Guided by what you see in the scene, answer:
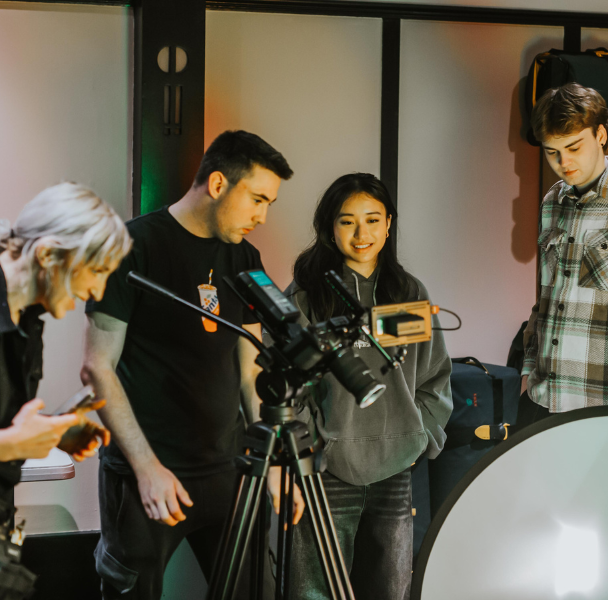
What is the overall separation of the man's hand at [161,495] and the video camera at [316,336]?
0.35 metres

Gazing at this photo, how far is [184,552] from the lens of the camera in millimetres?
2545

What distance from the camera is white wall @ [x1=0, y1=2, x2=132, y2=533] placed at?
2.45 metres

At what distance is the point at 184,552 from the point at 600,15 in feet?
9.38

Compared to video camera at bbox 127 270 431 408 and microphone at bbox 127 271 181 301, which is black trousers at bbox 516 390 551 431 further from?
microphone at bbox 127 271 181 301

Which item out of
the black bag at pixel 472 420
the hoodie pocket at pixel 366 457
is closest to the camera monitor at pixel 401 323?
the hoodie pocket at pixel 366 457

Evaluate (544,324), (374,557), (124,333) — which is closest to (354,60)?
(544,324)

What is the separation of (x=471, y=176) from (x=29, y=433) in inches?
93.7

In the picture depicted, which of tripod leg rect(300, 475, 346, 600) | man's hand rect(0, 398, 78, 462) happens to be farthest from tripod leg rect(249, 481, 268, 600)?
man's hand rect(0, 398, 78, 462)

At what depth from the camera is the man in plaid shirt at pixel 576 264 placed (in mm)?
1980

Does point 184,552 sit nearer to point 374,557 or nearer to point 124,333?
point 374,557

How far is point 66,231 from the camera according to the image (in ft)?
3.51

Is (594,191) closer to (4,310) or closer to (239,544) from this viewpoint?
(239,544)

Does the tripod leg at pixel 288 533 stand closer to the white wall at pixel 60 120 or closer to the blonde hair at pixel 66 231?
the blonde hair at pixel 66 231

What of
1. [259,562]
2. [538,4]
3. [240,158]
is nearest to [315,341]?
[259,562]
